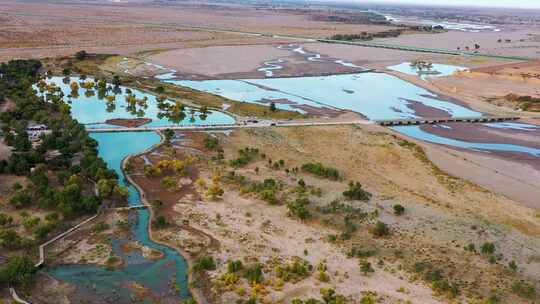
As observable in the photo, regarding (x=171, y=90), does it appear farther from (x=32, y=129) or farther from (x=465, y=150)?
(x=465, y=150)

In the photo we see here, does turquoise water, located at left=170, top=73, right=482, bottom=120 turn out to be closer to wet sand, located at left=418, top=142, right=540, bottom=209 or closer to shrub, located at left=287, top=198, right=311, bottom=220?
wet sand, located at left=418, top=142, right=540, bottom=209

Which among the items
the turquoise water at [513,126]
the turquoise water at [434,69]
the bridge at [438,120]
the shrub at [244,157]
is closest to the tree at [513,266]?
the shrub at [244,157]

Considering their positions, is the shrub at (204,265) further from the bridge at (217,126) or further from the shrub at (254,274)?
the bridge at (217,126)

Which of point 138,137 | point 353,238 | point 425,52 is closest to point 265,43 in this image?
point 425,52

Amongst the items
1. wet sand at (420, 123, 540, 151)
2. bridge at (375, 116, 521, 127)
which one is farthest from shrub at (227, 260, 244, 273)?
wet sand at (420, 123, 540, 151)

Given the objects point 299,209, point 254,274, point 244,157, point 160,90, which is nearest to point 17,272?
point 254,274

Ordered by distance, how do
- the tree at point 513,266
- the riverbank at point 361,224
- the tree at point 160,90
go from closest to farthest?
the riverbank at point 361,224, the tree at point 513,266, the tree at point 160,90
